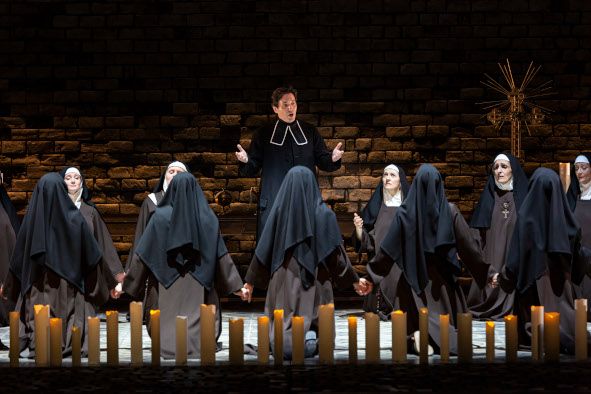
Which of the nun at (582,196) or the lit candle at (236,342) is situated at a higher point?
the nun at (582,196)

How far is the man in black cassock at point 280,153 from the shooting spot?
9.24 metres

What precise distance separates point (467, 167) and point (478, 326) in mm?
2781

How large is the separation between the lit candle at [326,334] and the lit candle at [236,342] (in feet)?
1.43

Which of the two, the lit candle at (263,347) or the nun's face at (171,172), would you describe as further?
the nun's face at (171,172)

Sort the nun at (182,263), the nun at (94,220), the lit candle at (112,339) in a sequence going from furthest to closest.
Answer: the nun at (94,220) → the nun at (182,263) → the lit candle at (112,339)

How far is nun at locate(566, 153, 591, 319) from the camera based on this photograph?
363 inches

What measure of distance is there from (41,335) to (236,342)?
3.54 feet

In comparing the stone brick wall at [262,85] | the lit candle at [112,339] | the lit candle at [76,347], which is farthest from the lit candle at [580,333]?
the stone brick wall at [262,85]

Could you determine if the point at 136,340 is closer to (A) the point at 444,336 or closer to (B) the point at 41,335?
(B) the point at 41,335

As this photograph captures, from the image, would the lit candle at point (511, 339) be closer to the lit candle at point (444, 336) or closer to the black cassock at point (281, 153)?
the lit candle at point (444, 336)

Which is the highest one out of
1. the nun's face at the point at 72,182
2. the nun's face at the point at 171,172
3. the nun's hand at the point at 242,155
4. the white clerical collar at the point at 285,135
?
the white clerical collar at the point at 285,135

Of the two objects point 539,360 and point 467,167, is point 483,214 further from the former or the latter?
point 539,360

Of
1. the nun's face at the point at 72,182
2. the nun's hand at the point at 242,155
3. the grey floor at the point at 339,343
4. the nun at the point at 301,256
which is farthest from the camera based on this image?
the nun's hand at the point at 242,155

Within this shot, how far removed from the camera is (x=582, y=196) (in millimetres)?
9352
